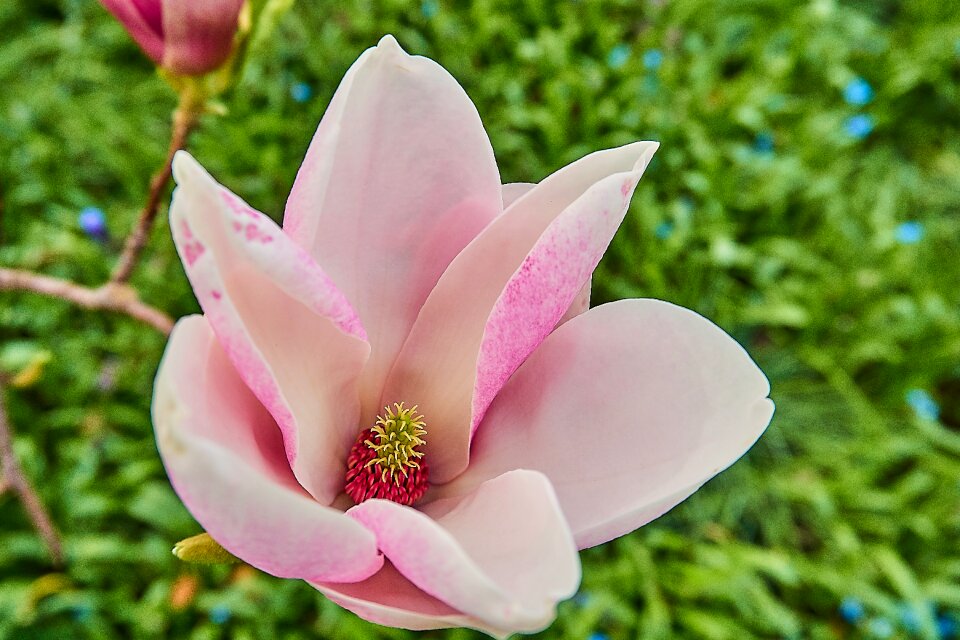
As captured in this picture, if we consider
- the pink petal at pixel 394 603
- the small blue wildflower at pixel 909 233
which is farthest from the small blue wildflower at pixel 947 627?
the pink petal at pixel 394 603

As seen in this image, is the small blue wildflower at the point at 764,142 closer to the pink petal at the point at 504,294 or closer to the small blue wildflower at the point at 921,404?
the small blue wildflower at the point at 921,404

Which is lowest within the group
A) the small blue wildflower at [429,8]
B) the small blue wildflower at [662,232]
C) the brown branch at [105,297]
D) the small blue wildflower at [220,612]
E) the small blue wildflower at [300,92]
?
the small blue wildflower at [220,612]

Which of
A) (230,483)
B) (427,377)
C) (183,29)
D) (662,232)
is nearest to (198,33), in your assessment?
(183,29)

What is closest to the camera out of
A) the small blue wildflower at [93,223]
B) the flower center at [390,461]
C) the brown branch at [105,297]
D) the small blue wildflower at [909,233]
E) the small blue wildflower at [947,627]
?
the flower center at [390,461]

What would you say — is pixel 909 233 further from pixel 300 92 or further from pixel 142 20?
pixel 142 20

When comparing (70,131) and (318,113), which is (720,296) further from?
(70,131)
